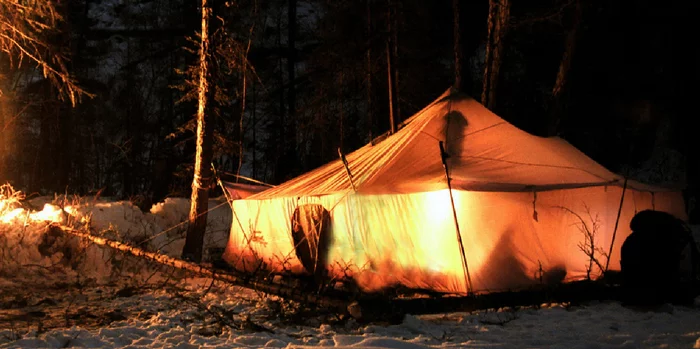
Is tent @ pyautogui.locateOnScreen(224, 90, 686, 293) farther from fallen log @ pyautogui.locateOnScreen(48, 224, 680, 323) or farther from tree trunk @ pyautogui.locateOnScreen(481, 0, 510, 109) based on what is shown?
tree trunk @ pyautogui.locateOnScreen(481, 0, 510, 109)

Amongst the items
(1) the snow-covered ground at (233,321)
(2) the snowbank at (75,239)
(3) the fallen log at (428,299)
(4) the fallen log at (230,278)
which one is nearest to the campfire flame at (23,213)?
(2) the snowbank at (75,239)

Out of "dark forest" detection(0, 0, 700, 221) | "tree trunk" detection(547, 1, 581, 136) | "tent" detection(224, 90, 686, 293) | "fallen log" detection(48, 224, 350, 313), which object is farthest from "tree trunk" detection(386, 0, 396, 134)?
"fallen log" detection(48, 224, 350, 313)

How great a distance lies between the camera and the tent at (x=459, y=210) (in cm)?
700

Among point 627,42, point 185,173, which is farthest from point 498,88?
point 627,42

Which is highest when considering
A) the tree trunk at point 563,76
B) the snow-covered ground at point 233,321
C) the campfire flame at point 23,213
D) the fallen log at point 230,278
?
the tree trunk at point 563,76

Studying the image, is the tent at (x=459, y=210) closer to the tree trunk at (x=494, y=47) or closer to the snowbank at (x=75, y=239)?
the snowbank at (x=75, y=239)

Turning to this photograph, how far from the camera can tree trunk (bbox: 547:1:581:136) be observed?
36.2ft

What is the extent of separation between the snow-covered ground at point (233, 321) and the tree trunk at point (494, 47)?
6.23 m

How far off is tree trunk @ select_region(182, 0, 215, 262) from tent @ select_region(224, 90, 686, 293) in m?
1.75

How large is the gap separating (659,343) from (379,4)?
46.2ft

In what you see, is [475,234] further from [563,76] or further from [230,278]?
[563,76]

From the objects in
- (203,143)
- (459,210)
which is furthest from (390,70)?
(459,210)

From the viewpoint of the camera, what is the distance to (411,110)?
58.6 feet

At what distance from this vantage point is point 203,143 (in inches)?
409
